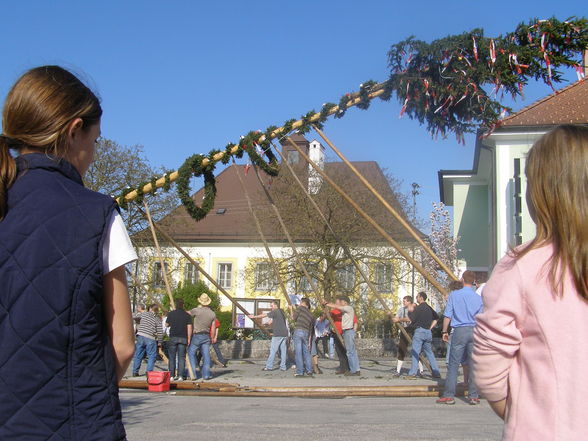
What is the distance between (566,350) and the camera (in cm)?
200

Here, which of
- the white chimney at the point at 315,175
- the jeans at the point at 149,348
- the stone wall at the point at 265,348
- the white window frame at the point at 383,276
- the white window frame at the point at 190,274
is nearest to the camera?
the jeans at the point at 149,348

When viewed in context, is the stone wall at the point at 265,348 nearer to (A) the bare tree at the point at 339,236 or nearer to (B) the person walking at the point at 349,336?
(A) the bare tree at the point at 339,236

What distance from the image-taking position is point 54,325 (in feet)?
6.28

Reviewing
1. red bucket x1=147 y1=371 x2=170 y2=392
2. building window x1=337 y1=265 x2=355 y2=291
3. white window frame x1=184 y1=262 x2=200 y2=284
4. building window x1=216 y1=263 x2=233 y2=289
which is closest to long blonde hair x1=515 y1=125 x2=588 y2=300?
red bucket x1=147 y1=371 x2=170 y2=392

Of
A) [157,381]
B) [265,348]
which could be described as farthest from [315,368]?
[265,348]

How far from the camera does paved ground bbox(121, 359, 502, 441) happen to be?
7723 millimetres

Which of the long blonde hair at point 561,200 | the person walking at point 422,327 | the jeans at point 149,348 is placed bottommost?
the jeans at point 149,348

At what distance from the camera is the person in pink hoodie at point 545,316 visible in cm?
198

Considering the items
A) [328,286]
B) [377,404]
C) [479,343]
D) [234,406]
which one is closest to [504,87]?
[377,404]

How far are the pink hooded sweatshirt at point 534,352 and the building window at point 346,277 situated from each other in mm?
30386

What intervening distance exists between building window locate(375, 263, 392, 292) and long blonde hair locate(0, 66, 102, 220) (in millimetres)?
31703

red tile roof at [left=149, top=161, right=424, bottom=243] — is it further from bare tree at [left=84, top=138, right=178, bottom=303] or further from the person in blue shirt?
the person in blue shirt

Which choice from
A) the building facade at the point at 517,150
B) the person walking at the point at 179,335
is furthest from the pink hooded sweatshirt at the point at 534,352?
the building facade at the point at 517,150

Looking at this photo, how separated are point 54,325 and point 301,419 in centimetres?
742
